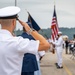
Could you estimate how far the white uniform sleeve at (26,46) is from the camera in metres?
3.60

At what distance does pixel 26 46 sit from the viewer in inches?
142

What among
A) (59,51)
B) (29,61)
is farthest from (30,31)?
(59,51)

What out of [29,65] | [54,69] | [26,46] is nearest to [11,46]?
[26,46]

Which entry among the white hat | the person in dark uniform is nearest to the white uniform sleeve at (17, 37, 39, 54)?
the white hat

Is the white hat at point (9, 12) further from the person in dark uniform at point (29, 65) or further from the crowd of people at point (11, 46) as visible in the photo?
the person in dark uniform at point (29, 65)

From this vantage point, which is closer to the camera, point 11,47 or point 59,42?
point 11,47

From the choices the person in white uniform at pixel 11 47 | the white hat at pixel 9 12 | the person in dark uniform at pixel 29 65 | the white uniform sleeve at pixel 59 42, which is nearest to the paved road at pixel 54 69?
the white uniform sleeve at pixel 59 42

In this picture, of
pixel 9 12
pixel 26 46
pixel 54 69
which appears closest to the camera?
pixel 26 46

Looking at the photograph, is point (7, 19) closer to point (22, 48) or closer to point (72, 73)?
point (22, 48)

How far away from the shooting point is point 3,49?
11.9 ft

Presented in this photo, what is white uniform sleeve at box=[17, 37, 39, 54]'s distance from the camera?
360cm

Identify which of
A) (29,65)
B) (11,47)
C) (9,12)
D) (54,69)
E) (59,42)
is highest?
(9,12)

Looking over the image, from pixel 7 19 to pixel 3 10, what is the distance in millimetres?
121

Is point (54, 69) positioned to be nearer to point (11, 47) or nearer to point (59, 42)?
point (59, 42)
